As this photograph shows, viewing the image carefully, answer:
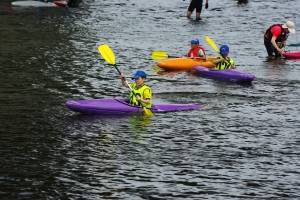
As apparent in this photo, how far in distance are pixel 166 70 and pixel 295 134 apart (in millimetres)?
7918

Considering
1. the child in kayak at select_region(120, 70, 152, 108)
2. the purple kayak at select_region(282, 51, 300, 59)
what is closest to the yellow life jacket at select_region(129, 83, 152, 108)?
the child in kayak at select_region(120, 70, 152, 108)

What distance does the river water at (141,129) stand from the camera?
1189 centimetres

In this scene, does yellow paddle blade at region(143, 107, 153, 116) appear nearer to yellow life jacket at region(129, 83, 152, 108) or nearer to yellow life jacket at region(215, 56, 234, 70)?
yellow life jacket at region(129, 83, 152, 108)


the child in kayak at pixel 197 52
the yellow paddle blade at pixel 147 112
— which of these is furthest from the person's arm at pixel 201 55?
the yellow paddle blade at pixel 147 112

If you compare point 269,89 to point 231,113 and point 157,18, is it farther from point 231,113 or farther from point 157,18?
point 157,18

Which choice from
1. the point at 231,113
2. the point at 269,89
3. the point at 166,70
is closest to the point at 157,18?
the point at 166,70

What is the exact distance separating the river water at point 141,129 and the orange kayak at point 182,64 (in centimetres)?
39

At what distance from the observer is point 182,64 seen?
22.2 metres

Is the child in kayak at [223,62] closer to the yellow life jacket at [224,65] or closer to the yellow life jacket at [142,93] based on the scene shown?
the yellow life jacket at [224,65]

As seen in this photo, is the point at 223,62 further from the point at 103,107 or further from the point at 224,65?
the point at 103,107

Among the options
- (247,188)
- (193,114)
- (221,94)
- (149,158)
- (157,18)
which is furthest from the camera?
(157,18)

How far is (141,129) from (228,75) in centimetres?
606

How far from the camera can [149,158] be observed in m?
13.3

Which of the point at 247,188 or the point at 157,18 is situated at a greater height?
the point at 157,18
